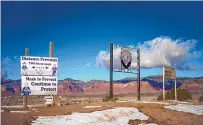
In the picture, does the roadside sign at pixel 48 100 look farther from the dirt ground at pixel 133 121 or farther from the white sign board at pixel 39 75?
the dirt ground at pixel 133 121

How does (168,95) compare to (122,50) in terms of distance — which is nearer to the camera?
(122,50)

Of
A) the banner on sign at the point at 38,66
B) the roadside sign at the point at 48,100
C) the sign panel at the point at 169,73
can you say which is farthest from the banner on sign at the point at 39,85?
the sign panel at the point at 169,73

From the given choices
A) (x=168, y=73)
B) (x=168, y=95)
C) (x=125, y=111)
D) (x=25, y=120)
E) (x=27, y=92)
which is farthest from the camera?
(x=168, y=95)

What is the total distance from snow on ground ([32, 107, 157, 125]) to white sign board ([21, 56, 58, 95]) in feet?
16.4

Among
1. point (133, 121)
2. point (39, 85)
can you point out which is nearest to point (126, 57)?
point (39, 85)

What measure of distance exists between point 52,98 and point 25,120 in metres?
8.40

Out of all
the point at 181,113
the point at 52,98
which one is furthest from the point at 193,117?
→ the point at 52,98

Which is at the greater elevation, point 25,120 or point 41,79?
point 41,79

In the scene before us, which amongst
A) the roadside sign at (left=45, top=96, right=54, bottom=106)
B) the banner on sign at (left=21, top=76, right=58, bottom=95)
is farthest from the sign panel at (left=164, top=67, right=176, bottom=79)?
the banner on sign at (left=21, top=76, right=58, bottom=95)

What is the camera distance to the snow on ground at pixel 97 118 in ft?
50.2

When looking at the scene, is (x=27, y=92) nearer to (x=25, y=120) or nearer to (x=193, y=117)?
(x=25, y=120)

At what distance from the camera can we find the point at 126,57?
33.1 meters

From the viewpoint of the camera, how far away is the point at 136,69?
115 ft

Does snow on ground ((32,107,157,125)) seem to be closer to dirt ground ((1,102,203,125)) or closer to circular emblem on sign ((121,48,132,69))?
dirt ground ((1,102,203,125))
